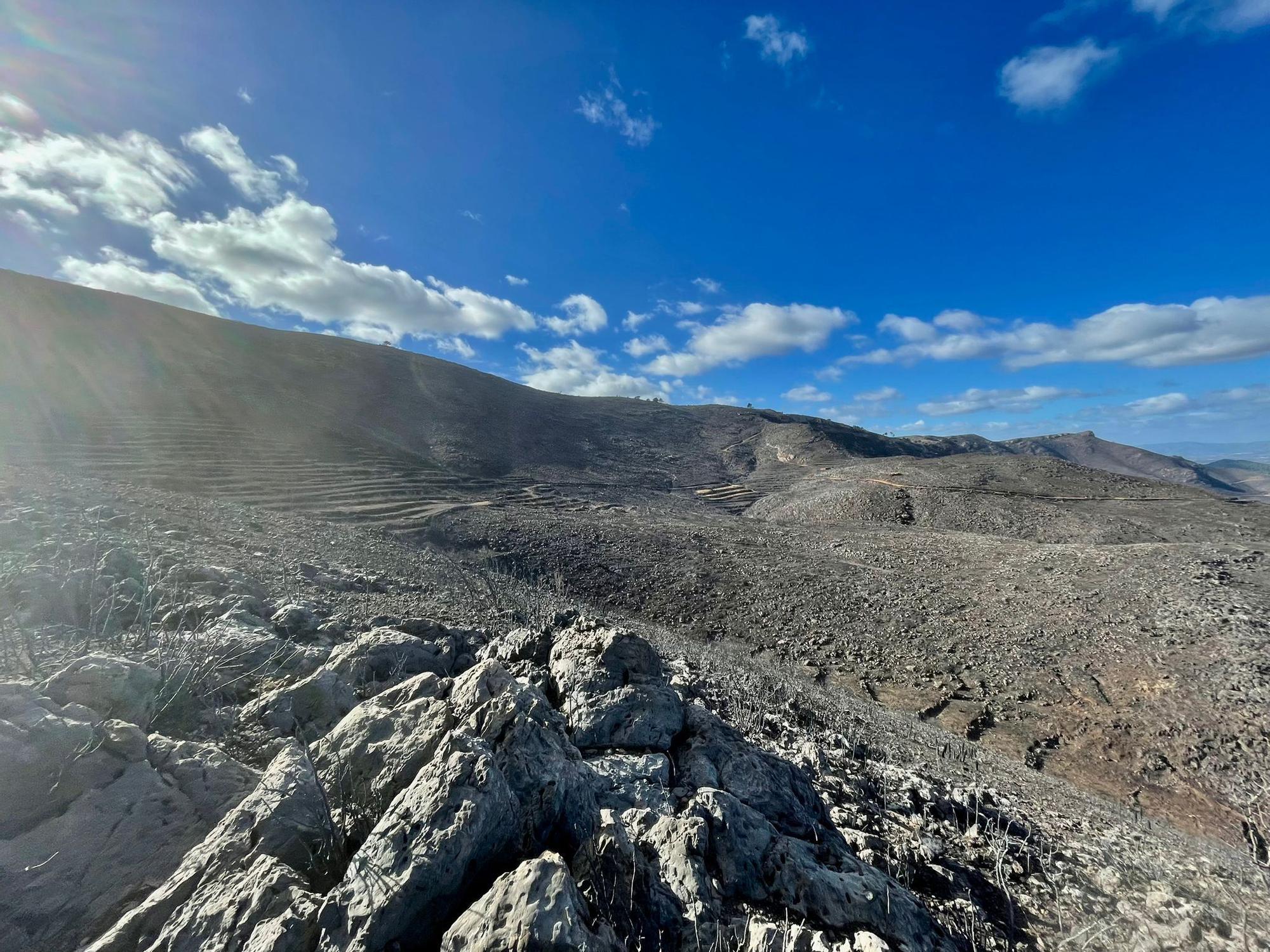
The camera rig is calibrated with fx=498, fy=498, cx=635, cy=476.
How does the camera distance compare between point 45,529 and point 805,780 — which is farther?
point 45,529

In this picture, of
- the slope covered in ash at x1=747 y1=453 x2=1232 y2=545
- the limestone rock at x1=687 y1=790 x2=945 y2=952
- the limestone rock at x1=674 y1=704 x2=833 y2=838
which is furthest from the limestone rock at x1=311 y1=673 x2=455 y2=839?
the slope covered in ash at x1=747 y1=453 x2=1232 y2=545

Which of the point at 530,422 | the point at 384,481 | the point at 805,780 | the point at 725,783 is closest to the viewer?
the point at 725,783

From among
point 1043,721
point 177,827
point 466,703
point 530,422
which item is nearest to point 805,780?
point 466,703

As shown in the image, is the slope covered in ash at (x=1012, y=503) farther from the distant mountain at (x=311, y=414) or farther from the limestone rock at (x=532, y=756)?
the limestone rock at (x=532, y=756)

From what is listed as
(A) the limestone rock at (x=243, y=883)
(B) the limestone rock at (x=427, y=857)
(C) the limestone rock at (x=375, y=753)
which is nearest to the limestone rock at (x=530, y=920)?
(B) the limestone rock at (x=427, y=857)

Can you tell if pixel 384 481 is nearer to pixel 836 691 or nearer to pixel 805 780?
pixel 836 691

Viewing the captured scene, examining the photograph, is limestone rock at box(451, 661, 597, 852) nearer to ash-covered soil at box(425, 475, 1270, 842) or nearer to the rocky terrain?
the rocky terrain

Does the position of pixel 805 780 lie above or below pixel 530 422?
below

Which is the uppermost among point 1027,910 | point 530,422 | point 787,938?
point 530,422
